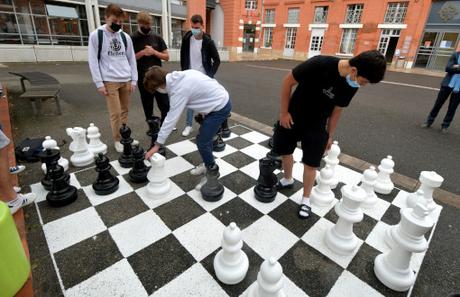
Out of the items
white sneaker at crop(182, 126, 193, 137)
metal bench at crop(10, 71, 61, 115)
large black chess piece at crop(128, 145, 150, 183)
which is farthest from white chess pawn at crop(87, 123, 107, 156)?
metal bench at crop(10, 71, 61, 115)

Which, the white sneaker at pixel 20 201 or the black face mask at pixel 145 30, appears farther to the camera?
the black face mask at pixel 145 30

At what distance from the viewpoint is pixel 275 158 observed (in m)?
2.00

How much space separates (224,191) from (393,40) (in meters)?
18.7

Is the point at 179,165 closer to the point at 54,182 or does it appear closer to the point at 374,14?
the point at 54,182

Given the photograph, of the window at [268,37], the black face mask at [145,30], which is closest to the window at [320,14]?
the window at [268,37]

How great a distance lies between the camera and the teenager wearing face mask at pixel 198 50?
9.59 feet

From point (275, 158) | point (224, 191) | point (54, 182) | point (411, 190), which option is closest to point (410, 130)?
point (411, 190)

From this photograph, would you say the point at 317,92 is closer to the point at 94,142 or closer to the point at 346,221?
the point at 346,221

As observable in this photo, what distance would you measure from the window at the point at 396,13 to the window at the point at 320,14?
4.11 m

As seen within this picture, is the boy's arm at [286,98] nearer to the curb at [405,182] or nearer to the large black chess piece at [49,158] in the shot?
the curb at [405,182]

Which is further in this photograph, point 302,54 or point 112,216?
point 302,54

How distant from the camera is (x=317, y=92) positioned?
1.64 metres

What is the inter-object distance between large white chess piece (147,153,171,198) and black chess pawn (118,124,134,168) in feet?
1.76

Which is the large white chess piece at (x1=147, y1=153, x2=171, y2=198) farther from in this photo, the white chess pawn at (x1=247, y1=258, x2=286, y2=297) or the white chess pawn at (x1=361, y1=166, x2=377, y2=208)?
the white chess pawn at (x1=361, y1=166, x2=377, y2=208)
